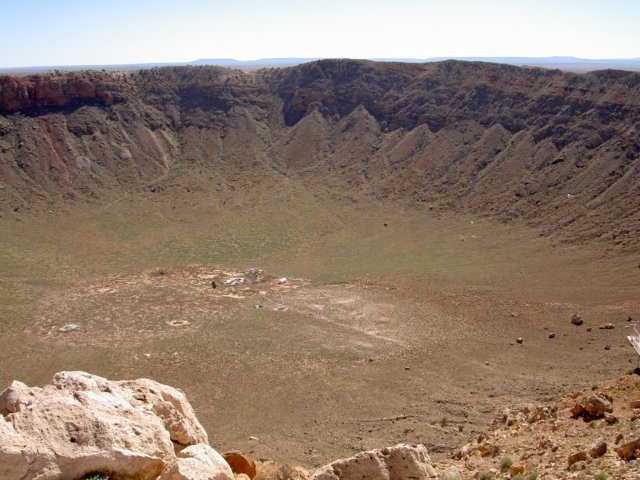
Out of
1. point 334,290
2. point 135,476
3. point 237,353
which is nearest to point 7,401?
point 135,476

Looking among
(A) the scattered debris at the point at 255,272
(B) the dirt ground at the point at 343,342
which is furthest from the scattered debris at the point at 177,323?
(A) the scattered debris at the point at 255,272

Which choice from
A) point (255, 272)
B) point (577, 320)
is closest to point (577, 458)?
point (577, 320)

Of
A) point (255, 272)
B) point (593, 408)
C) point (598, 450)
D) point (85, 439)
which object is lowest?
point (255, 272)

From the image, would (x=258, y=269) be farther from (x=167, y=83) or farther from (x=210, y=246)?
(x=167, y=83)

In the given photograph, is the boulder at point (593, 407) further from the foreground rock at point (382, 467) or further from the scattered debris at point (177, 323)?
the scattered debris at point (177, 323)

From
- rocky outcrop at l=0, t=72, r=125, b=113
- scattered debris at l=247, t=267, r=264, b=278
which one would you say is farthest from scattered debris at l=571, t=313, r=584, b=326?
rocky outcrop at l=0, t=72, r=125, b=113

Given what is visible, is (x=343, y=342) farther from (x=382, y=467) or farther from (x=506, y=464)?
(x=382, y=467)

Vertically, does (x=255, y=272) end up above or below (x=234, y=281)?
above
